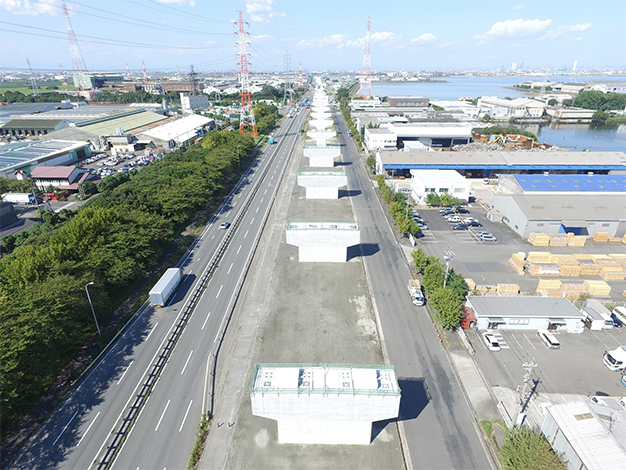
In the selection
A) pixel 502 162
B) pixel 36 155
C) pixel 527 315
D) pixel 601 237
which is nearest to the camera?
pixel 527 315

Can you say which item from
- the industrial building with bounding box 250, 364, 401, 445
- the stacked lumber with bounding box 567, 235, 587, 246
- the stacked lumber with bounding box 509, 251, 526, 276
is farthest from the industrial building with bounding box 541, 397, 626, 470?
the stacked lumber with bounding box 567, 235, 587, 246

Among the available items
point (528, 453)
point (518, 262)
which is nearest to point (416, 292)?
point (518, 262)

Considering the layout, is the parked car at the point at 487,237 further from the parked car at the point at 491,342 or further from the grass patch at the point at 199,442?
the grass patch at the point at 199,442

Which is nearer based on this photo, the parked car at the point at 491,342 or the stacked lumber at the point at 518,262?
the parked car at the point at 491,342

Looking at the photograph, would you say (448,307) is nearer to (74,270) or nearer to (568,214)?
(568,214)

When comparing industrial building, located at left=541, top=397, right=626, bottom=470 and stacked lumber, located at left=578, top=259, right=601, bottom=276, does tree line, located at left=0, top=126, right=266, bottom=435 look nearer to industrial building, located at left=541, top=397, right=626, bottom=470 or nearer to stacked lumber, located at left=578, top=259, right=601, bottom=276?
industrial building, located at left=541, top=397, right=626, bottom=470

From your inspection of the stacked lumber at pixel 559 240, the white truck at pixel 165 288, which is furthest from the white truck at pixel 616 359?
the white truck at pixel 165 288
